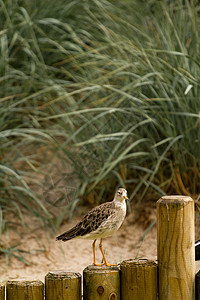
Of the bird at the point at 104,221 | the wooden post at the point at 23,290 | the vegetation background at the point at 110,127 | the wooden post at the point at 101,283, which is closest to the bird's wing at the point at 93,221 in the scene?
the bird at the point at 104,221

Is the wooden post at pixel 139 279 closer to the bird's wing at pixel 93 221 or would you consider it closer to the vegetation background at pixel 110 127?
the bird's wing at pixel 93 221

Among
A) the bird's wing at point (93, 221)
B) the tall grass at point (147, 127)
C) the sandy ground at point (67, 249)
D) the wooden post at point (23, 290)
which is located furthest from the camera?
the tall grass at point (147, 127)

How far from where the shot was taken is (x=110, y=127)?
190 inches

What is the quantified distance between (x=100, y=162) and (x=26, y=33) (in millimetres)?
1898

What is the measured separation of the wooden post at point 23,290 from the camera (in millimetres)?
2590

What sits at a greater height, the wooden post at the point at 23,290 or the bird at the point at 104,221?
the bird at the point at 104,221

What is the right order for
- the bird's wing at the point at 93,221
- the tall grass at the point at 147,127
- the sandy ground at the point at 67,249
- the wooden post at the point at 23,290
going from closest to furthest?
the wooden post at the point at 23,290
the bird's wing at the point at 93,221
the sandy ground at the point at 67,249
the tall grass at the point at 147,127

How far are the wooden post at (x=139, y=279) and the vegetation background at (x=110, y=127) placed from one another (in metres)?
1.62

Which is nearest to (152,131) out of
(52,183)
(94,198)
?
(94,198)

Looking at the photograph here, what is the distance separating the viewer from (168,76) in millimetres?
4609

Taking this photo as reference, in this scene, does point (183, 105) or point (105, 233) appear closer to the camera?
point (105, 233)

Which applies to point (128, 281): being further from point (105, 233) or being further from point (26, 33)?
point (26, 33)

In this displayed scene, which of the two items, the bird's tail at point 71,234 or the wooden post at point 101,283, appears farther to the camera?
the bird's tail at point 71,234

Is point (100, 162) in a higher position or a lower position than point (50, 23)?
lower
